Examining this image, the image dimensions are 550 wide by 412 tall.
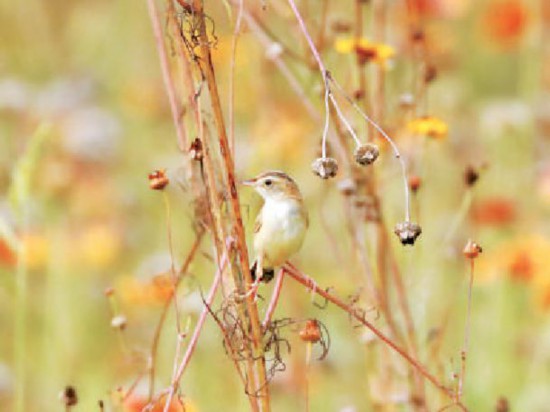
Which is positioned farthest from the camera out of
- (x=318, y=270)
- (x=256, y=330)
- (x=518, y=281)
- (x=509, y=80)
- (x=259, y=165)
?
(x=509, y=80)

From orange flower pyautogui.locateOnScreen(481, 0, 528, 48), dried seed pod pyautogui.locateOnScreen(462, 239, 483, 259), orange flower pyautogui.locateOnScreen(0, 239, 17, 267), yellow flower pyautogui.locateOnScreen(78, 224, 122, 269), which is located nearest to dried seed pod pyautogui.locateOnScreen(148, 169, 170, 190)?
dried seed pod pyautogui.locateOnScreen(462, 239, 483, 259)

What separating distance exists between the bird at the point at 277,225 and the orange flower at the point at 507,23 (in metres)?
2.62

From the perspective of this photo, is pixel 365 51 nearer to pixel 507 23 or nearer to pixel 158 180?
pixel 158 180

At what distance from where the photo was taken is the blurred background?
2285mm

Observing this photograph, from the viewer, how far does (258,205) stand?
213cm

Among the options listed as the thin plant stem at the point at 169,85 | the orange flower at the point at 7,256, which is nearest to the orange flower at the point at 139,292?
the orange flower at the point at 7,256

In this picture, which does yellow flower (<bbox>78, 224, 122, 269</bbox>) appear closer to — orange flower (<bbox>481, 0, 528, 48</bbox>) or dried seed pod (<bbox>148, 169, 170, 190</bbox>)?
orange flower (<bbox>481, 0, 528, 48</bbox>)

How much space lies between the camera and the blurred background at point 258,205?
A: 90.0 inches

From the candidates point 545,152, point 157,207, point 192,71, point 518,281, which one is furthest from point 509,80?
point 192,71

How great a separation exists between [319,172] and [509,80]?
12.1 ft

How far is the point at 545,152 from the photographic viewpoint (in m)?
3.41

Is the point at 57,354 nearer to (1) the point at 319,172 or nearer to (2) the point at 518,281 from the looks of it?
(2) the point at 518,281

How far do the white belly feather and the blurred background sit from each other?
487mm

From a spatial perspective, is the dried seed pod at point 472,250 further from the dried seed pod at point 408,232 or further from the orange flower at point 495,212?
the orange flower at point 495,212
